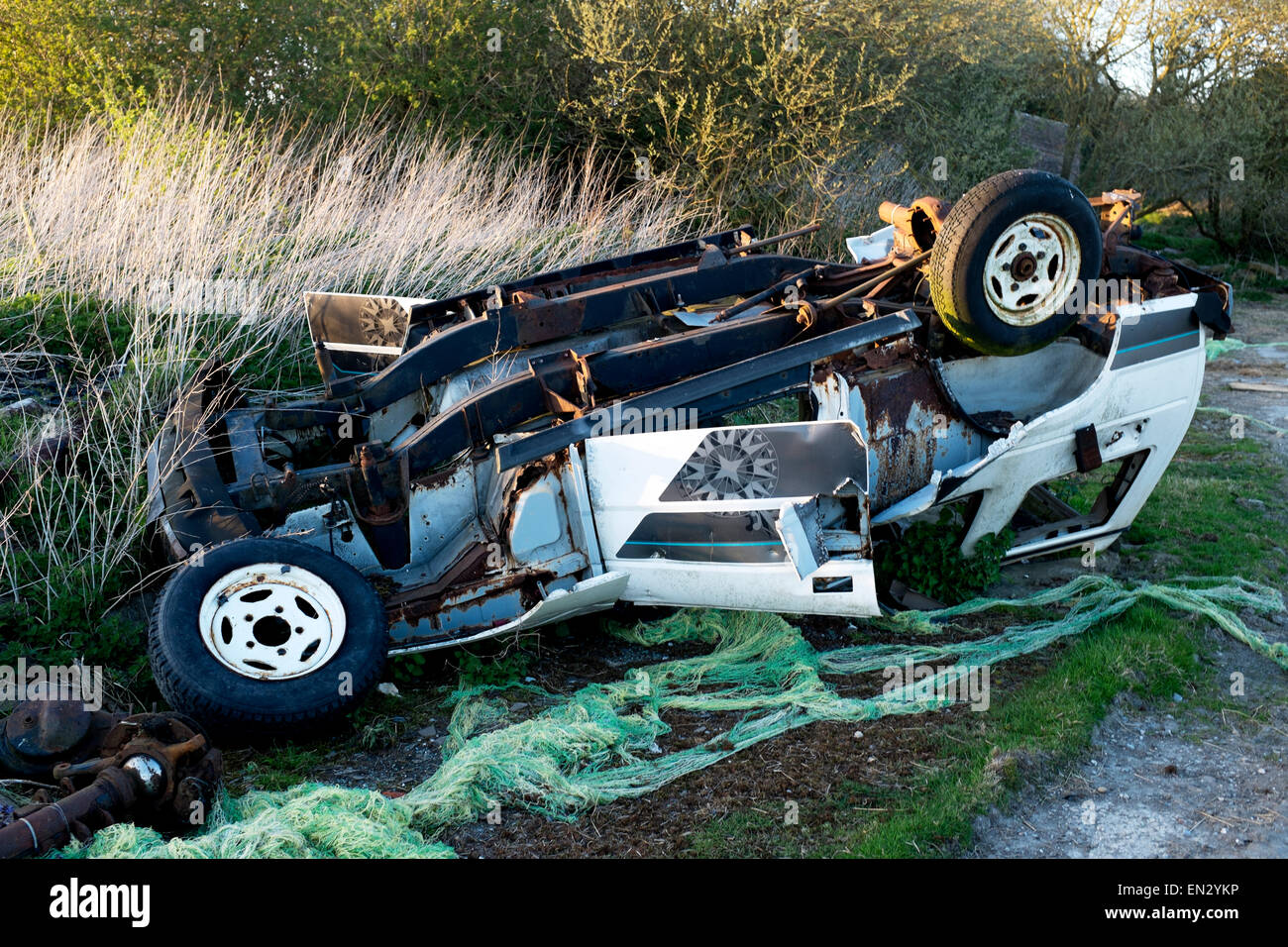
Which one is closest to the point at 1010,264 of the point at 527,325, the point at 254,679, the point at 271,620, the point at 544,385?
the point at 544,385

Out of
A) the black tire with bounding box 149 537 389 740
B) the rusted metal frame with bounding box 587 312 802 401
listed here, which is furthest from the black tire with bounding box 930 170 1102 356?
the black tire with bounding box 149 537 389 740

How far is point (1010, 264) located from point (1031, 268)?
12cm

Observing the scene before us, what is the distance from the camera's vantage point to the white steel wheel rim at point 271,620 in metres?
4.29

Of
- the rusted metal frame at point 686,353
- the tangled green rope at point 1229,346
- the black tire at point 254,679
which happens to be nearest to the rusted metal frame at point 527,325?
the rusted metal frame at point 686,353

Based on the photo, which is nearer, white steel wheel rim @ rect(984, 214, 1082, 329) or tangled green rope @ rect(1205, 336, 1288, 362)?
white steel wheel rim @ rect(984, 214, 1082, 329)

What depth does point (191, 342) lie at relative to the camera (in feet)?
20.9

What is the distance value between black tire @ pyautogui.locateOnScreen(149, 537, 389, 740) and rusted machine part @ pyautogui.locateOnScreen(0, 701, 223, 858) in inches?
7.8

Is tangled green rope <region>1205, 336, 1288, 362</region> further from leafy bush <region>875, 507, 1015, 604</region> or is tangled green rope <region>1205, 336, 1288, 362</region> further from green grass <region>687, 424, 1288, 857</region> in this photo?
leafy bush <region>875, 507, 1015, 604</region>

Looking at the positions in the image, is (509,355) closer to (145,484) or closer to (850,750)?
(145,484)

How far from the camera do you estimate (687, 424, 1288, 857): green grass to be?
12.0ft

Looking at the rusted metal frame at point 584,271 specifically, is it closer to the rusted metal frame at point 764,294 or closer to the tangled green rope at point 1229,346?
the rusted metal frame at point 764,294

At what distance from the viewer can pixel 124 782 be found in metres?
3.52
